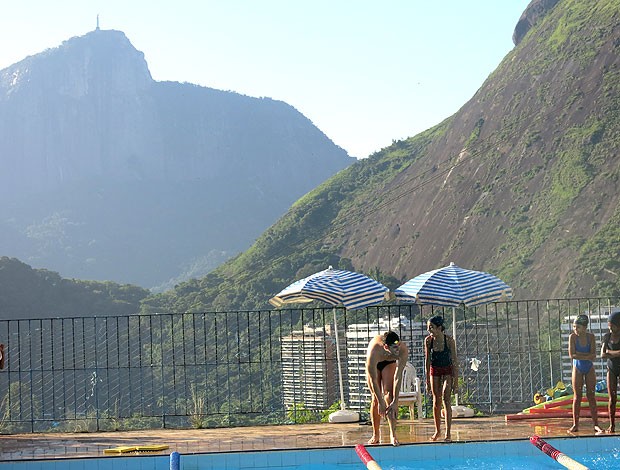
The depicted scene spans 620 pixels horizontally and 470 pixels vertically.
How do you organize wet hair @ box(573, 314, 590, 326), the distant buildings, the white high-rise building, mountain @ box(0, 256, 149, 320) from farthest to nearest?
mountain @ box(0, 256, 149, 320) < the white high-rise building < the distant buildings < wet hair @ box(573, 314, 590, 326)

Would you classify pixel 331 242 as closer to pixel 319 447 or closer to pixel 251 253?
pixel 251 253

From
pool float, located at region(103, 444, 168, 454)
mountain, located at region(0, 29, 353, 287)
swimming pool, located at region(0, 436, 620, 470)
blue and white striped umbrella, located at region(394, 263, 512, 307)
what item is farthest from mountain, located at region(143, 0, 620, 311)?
mountain, located at region(0, 29, 353, 287)

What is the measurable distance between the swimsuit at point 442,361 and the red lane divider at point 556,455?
3.96 ft

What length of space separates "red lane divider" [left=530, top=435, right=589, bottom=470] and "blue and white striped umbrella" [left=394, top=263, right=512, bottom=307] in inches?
110

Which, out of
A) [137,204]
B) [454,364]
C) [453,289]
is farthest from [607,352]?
[137,204]

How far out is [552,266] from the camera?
190 feet

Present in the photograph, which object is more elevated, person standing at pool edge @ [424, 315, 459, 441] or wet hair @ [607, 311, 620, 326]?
wet hair @ [607, 311, 620, 326]

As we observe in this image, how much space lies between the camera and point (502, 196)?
7231 centimetres

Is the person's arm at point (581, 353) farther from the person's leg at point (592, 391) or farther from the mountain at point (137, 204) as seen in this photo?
the mountain at point (137, 204)

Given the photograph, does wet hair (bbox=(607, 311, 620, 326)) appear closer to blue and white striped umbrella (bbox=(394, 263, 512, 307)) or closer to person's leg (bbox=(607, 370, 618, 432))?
person's leg (bbox=(607, 370, 618, 432))

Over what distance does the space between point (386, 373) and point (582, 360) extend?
245 cm

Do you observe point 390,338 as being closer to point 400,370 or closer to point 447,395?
point 400,370

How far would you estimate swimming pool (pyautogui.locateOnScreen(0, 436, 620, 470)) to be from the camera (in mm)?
9984

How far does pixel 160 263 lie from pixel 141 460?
6062 inches
